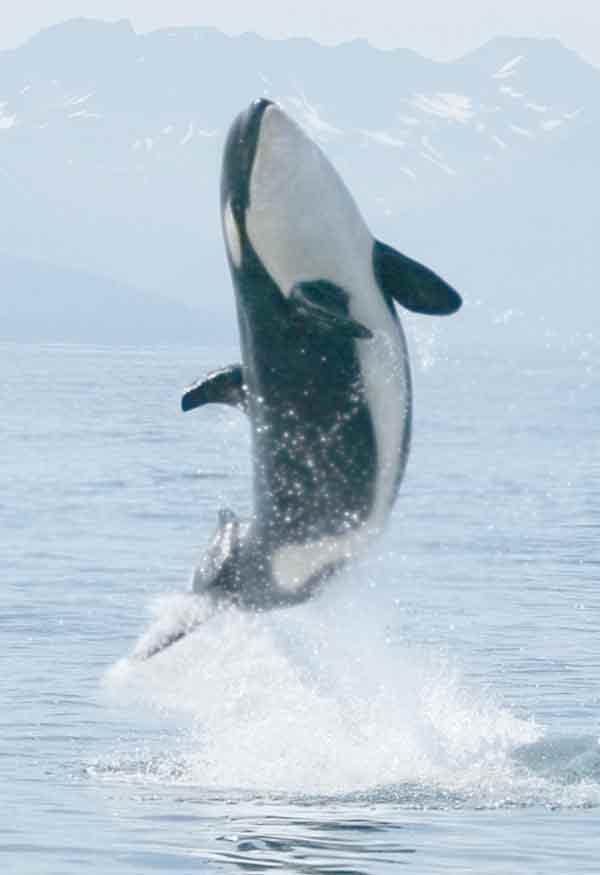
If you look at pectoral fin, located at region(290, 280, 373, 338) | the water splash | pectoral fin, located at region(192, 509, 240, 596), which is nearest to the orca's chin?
pectoral fin, located at region(290, 280, 373, 338)

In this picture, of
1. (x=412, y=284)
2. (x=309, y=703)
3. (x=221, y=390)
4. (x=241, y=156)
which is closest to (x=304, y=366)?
(x=221, y=390)

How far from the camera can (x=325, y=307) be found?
15578 millimetres

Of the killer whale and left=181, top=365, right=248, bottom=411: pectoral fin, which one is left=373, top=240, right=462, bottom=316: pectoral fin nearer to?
the killer whale

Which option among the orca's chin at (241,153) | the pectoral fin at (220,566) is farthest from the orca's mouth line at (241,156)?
the pectoral fin at (220,566)

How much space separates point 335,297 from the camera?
51.7 feet

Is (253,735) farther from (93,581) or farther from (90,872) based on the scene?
(93,581)

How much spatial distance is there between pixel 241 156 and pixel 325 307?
1.17 metres

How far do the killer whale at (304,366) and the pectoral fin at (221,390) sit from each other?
1cm

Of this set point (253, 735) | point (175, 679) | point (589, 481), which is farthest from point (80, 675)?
point (589, 481)

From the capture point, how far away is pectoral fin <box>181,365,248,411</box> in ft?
53.6

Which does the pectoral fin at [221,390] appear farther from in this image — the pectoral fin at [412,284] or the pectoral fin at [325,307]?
the pectoral fin at [412,284]

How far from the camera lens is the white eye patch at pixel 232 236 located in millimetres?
15812

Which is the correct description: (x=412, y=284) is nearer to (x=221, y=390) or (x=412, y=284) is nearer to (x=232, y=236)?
(x=232, y=236)

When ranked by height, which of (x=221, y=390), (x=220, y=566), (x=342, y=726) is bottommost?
(x=342, y=726)
